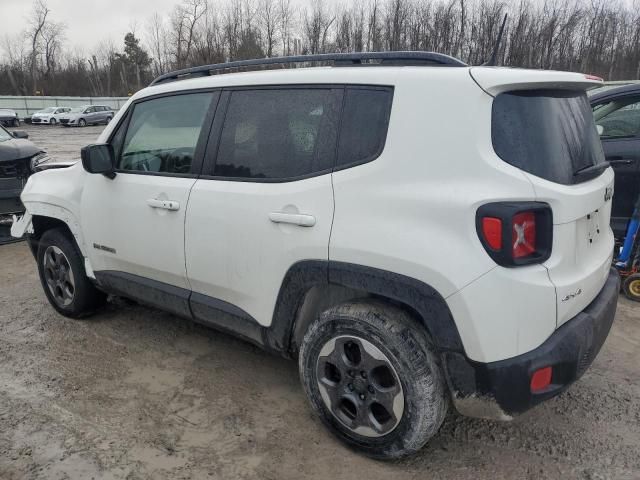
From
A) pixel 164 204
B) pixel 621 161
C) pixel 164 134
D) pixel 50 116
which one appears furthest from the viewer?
pixel 50 116

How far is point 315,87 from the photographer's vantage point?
8.36ft

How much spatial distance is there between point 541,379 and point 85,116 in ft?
134

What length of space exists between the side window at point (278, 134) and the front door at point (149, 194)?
220mm

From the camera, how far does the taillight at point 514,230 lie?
195 cm

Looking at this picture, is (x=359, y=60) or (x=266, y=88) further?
(x=266, y=88)

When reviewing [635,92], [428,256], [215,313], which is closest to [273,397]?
[215,313]

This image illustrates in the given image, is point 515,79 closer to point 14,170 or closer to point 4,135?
point 14,170

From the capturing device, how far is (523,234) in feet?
6.55

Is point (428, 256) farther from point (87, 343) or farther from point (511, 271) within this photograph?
point (87, 343)

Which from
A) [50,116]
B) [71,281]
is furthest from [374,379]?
[50,116]

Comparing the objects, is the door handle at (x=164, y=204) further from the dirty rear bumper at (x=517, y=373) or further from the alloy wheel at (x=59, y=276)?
the dirty rear bumper at (x=517, y=373)

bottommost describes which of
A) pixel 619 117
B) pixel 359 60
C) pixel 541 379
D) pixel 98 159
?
pixel 541 379

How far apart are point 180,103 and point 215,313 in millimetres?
1333

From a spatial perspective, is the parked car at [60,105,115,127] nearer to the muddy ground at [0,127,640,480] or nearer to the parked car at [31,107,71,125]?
the parked car at [31,107,71,125]
